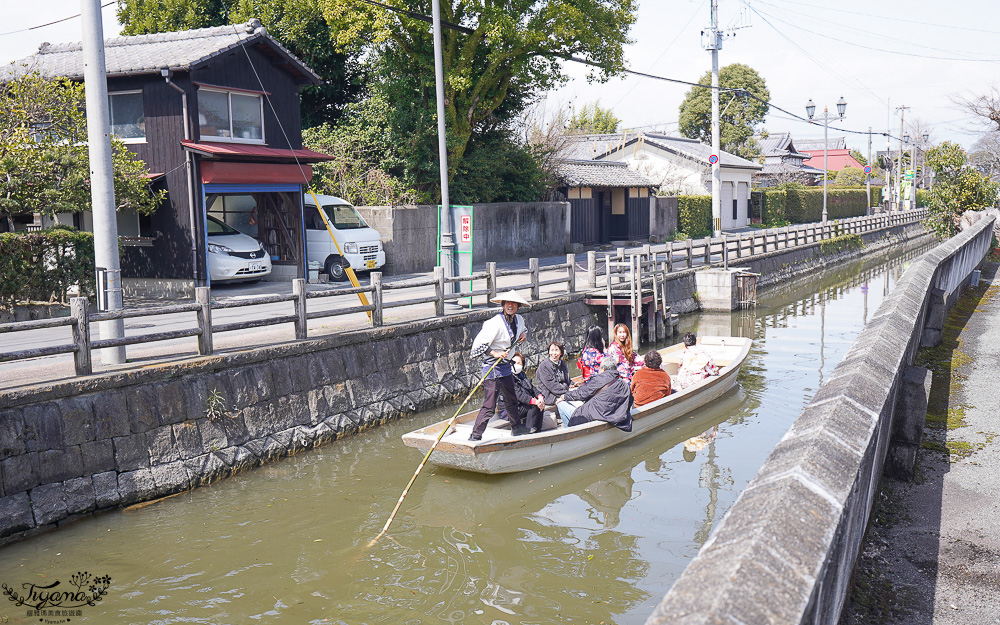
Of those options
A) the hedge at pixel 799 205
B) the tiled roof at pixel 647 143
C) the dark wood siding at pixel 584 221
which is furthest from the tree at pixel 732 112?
the dark wood siding at pixel 584 221

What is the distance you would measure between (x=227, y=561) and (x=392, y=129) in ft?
59.8

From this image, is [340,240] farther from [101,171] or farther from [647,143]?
[647,143]

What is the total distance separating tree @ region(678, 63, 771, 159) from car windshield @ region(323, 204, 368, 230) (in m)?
35.2

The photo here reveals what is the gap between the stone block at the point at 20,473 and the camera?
7703 millimetres

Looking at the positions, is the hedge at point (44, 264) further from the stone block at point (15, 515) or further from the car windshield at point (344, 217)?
the stone block at point (15, 515)

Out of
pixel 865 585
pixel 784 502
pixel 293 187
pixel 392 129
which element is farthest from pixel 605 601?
pixel 392 129

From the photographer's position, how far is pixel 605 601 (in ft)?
22.3

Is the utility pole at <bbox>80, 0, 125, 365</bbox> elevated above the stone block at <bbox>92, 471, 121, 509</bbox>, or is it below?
above

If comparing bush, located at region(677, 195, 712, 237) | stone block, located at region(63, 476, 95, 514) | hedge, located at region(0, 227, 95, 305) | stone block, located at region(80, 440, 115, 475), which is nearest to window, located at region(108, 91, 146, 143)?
hedge, located at region(0, 227, 95, 305)

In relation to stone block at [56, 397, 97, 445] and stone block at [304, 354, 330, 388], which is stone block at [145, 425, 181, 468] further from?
stone block at [304, 354, 330, 388]

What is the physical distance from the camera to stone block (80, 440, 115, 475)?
837cm

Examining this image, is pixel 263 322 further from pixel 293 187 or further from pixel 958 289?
pixel 958 289

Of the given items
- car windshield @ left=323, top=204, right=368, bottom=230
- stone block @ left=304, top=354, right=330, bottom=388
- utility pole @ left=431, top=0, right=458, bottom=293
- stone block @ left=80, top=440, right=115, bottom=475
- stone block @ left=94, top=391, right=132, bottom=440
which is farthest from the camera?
car windshield @ left=323, top=204, right=368, bottom=230

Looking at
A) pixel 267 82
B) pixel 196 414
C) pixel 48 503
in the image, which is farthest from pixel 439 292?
pixel 267 82
